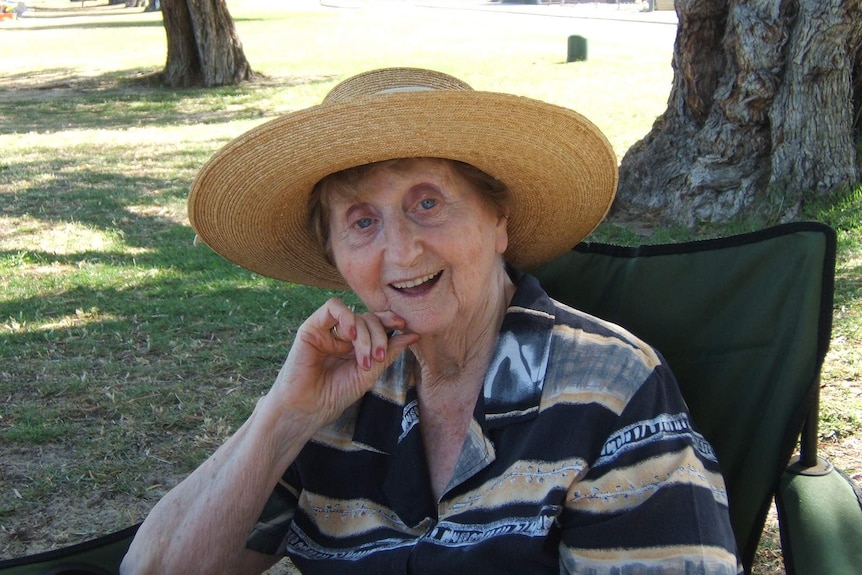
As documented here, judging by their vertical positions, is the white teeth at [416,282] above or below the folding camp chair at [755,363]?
above

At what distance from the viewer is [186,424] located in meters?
4.25

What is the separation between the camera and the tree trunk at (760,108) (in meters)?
5.61

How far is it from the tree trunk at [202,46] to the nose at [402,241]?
48.3 ft

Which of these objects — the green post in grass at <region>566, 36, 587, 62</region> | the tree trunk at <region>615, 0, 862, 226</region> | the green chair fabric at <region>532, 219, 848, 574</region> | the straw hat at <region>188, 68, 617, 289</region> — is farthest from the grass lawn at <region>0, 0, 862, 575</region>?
the straw hat at <region>188, 68, 617, 289</region>

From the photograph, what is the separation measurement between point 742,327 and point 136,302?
13.8 ft

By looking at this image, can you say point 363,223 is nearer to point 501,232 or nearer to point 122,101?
point 501,232

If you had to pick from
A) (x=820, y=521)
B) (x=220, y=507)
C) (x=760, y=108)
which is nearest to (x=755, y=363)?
(x=820, y=521)

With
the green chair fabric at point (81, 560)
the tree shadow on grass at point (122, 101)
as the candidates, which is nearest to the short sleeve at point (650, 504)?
the green chair fabric at point (81, 560)

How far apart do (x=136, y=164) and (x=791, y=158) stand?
6578 millimetres

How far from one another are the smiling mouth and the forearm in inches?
15.7

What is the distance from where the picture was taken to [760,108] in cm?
589

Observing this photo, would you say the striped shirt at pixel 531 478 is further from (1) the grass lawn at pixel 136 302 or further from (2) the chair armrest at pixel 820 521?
(1) the grass lawn at pixel 136 302

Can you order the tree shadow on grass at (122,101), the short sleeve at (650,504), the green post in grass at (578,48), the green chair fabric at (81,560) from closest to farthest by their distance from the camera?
the short sleeve at (650,504) < the green chair fabric at (81,560) < the tree shadow on grass at (122,101) < the green post in grass at (578,48)

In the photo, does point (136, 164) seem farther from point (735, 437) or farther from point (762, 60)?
point (735, 437)
